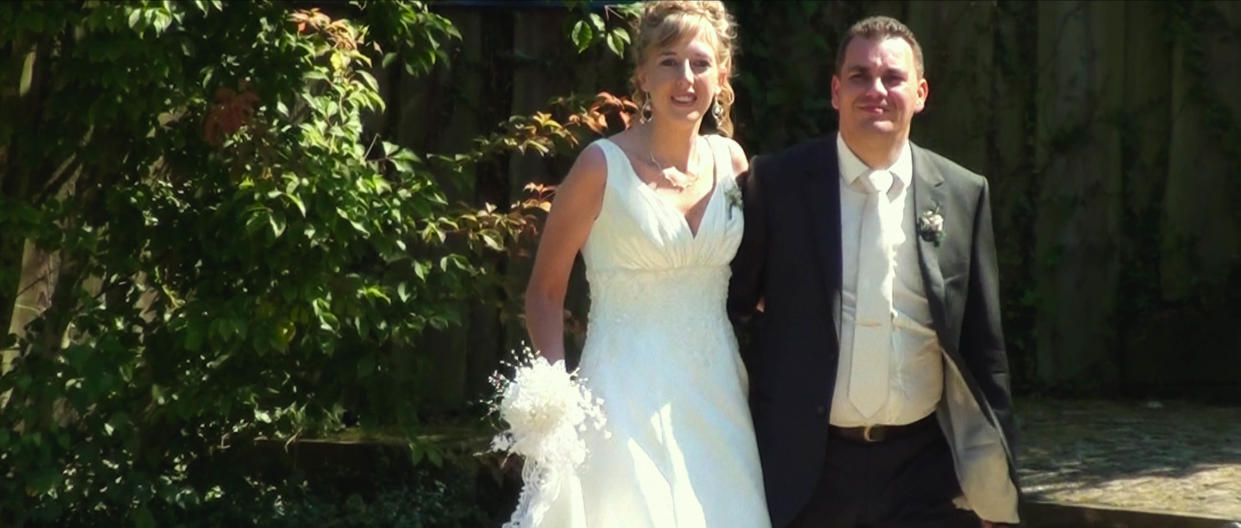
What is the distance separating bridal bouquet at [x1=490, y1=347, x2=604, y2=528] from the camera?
158 inches

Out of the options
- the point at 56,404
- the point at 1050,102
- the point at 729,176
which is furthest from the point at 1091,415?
the point at 56,404

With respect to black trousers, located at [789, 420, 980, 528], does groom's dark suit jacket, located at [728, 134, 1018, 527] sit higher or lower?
higher

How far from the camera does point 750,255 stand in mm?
4332

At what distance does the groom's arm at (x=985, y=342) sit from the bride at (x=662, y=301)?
517 mm

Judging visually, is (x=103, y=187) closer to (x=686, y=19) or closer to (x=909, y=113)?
(x=686, y=19)

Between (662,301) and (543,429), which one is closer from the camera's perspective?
(543,429)

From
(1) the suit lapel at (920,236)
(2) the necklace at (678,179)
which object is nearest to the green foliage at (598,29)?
(2) the necklace at (678,179)

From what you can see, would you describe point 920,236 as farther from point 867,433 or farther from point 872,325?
point 867,433

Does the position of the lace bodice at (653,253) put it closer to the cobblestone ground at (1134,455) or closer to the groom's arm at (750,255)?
the groom's arm at (750,255)

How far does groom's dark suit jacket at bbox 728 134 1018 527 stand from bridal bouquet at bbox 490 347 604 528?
0.45 metres

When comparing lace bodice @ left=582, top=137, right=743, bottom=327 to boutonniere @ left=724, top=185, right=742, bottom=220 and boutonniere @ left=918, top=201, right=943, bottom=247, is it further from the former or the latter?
boutonniere @ left=918, top=201, right=943, bottom=247

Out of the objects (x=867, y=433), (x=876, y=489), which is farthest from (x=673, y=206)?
(x=876, y=489)

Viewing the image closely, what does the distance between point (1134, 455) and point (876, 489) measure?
249cm

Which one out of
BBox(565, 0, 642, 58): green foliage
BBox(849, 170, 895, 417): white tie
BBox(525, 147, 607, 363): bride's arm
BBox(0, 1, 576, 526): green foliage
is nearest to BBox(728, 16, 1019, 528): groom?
BBox(849, 170, 895, 417): white tie
